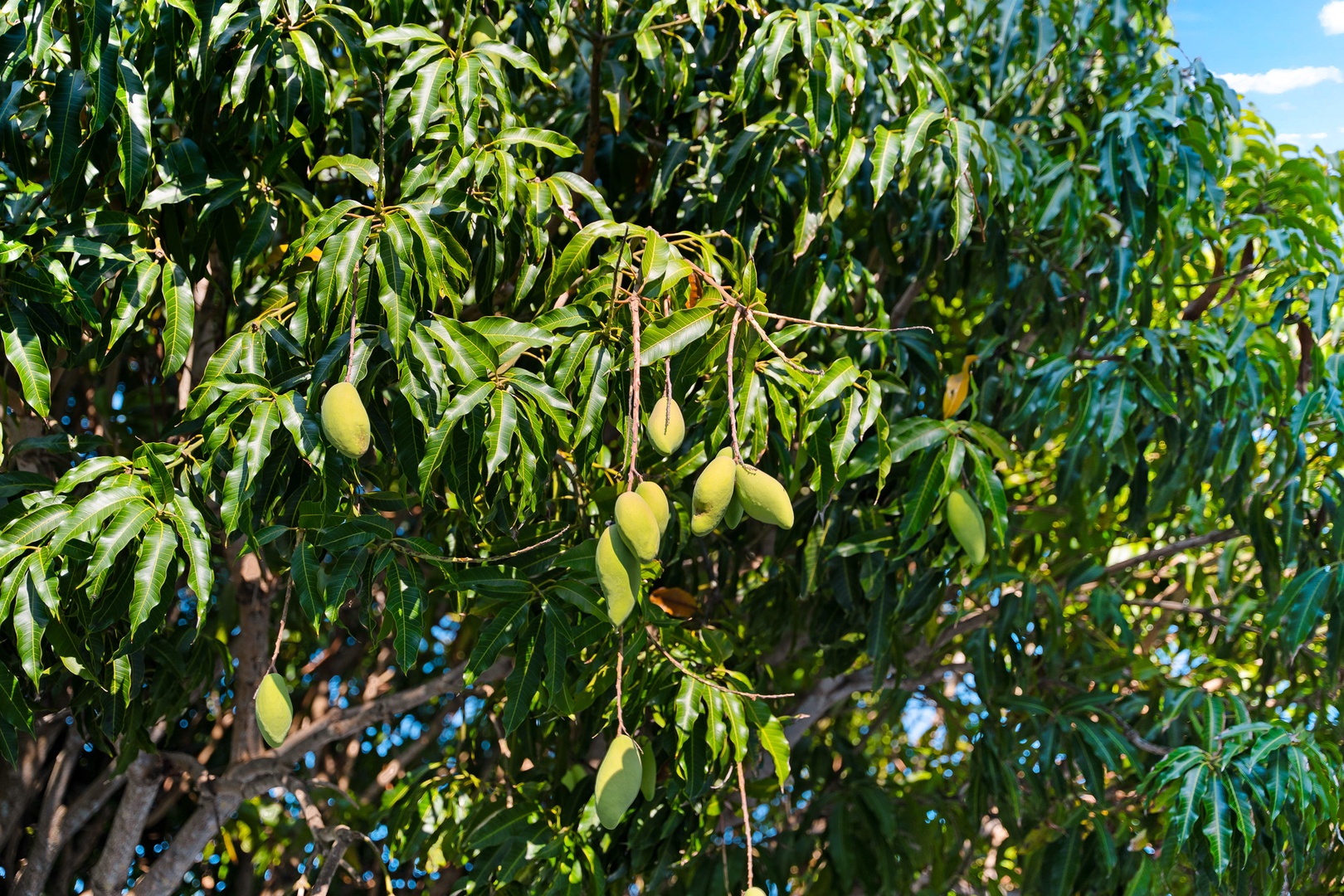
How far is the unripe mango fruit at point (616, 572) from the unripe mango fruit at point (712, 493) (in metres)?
0.07

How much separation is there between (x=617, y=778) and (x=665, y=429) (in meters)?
0.38

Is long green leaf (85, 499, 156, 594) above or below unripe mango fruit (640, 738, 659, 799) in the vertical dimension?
above

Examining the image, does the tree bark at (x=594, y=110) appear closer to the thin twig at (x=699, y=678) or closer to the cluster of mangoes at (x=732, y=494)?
the thin twig at (x=699, y=678)

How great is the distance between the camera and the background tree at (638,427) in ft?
4.19

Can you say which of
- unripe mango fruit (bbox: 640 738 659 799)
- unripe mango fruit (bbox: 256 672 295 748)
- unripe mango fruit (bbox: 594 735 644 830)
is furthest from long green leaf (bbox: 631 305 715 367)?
unripe mango fruit (bbox: 640 738 659 799)

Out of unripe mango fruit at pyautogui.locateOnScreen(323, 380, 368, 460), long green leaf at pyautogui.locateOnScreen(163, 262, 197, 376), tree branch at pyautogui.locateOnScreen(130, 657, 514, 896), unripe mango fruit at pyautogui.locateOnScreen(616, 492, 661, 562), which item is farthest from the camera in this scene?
tree branch at pyautogui.locateOnScreen(130, 657, 514, 896)

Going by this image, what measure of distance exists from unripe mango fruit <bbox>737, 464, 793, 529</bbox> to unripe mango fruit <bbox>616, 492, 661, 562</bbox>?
100 millimetres

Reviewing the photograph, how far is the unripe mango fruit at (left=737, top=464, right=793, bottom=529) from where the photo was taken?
40.4 inches

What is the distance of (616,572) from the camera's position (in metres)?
1.00

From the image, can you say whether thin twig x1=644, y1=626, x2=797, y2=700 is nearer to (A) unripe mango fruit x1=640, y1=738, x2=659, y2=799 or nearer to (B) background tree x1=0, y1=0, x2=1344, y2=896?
(B) background tree x1=0, y1=0, x2=1344, y2=896

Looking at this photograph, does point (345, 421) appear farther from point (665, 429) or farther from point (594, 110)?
point (594, 110)

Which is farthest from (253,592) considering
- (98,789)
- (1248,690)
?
(1248,690)

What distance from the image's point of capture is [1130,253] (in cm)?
199

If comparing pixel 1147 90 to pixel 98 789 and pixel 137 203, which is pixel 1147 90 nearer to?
pixel 137 203
